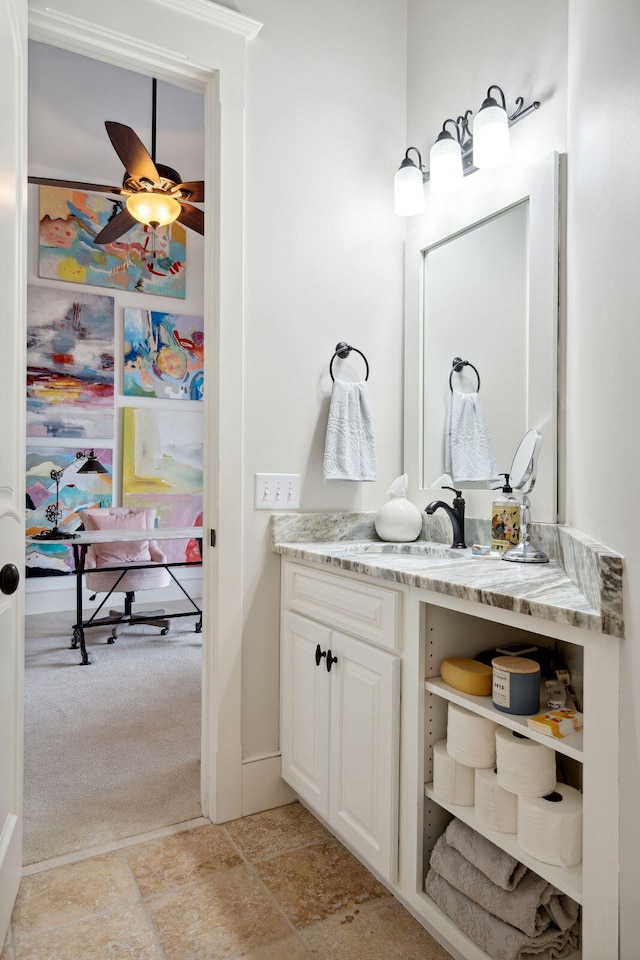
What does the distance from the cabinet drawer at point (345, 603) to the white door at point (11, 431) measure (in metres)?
0.77

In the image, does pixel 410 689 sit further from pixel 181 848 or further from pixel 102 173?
pixel 102 173

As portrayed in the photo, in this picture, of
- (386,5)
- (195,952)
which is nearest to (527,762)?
(195,952)

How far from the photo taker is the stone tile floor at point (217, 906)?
→ 137cm

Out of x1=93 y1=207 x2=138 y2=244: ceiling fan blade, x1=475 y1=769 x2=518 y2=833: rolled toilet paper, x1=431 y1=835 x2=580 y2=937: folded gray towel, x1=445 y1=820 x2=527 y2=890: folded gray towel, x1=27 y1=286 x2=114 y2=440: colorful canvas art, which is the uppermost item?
x1=93 y1=207 x2=138 y2=244: ceiling fan blade

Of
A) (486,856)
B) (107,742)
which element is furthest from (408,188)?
(107,742)

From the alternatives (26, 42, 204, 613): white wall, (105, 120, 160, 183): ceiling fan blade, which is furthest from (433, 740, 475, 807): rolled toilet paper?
(26, 42, 204, 613): white wall

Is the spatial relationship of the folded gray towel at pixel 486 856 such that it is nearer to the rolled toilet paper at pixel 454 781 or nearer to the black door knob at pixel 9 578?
the rolled toilet paper at pixel 454 781

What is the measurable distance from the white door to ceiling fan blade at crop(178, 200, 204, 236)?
184 centimetres

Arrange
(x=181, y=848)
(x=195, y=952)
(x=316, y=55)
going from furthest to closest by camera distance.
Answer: (x=316, y=55)
(x=181, y=848)
(x=195, y=952)

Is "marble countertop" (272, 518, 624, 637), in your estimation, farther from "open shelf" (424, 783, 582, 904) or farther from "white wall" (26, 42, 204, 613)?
"white wall" (26, 42, 204, 613)

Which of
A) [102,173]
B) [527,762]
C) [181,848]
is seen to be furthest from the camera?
[102,173]

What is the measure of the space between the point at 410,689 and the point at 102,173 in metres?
4.58

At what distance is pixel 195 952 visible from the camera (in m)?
1.36

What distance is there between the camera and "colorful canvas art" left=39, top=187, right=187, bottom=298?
458 cm
